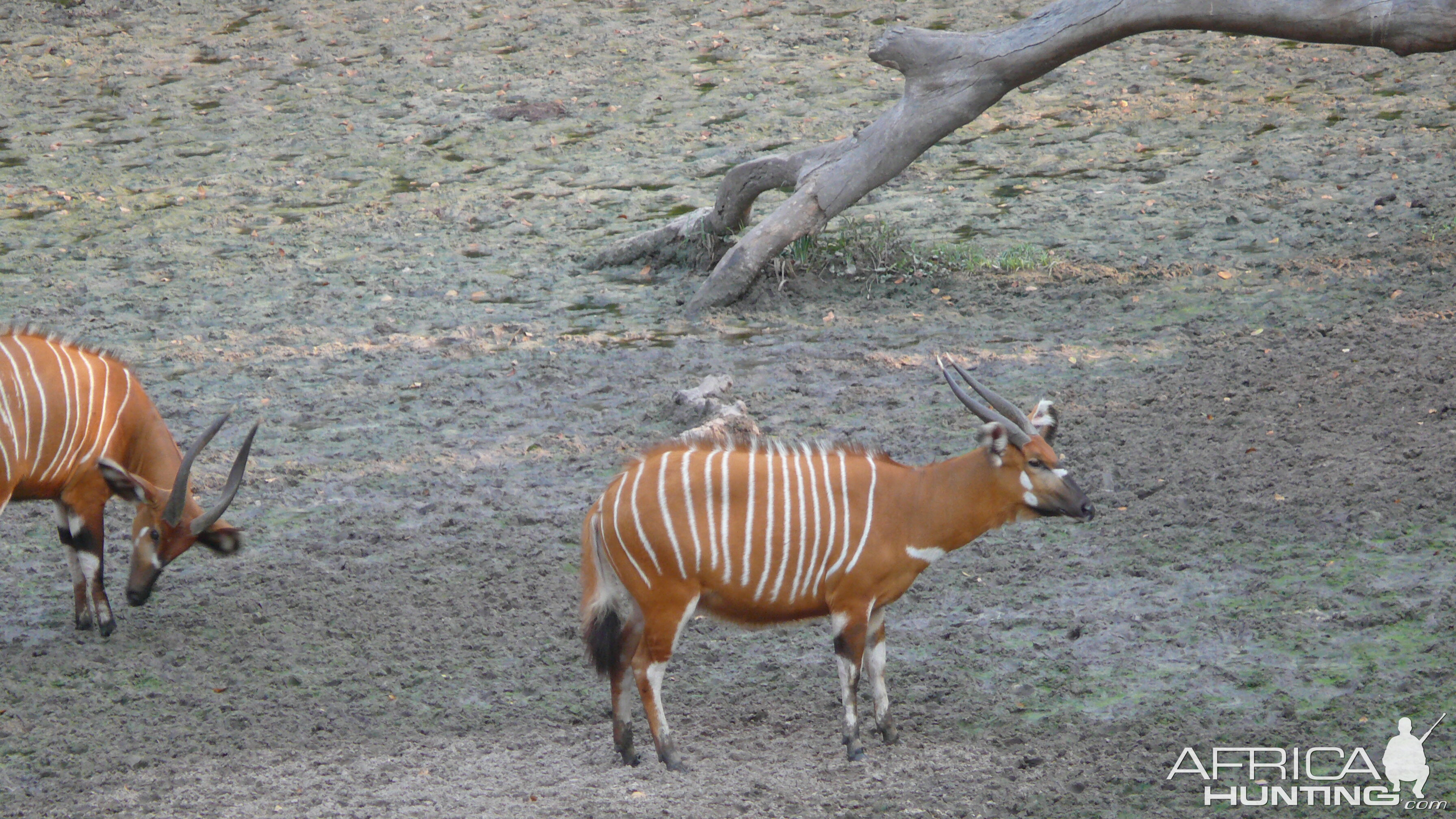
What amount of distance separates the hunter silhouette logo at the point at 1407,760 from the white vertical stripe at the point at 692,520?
2.30 meters

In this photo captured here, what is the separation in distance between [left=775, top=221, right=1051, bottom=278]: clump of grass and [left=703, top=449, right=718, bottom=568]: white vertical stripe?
4557 mm

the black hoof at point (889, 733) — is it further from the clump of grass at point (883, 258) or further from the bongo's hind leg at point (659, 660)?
the clump of grass at point (883, 258)

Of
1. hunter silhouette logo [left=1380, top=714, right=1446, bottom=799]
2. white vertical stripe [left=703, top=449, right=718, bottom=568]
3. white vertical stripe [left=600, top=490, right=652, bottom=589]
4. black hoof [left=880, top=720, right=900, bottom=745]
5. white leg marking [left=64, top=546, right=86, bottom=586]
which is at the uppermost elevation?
white vertical stripe [left=703, top=449, right=718, bottom=568]

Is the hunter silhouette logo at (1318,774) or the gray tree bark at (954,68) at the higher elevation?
the gray tree bark at (954,68)

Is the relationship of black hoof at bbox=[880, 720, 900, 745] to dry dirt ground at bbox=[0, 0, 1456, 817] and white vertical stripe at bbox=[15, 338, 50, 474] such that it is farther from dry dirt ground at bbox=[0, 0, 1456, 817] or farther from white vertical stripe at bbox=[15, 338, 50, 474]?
white vertical stripe at bbox=[15, 338, 50, 474]

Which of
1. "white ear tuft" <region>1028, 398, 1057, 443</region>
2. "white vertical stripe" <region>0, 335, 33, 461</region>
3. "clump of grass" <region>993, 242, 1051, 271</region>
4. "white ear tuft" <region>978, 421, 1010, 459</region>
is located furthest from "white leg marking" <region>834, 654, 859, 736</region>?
"clump of grass" <region>993, 242, 1051, 271</region>

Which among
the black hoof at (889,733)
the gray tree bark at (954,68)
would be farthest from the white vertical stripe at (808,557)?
the gray tree bark at (954,68)

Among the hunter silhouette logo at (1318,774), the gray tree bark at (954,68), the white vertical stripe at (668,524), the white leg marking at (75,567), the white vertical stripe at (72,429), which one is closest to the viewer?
the hunter silhouette logo at (1318,774)

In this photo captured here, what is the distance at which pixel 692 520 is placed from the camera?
4848 millimetres

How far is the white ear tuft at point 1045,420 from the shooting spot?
5.13 m

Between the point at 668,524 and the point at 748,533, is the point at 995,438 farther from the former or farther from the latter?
the point at 668,524

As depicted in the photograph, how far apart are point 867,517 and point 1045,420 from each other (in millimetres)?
735

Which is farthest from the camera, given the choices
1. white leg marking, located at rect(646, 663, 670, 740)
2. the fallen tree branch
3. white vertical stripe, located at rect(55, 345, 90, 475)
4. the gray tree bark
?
the gray tree bark

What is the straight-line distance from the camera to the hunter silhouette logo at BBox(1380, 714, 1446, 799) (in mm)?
4609
